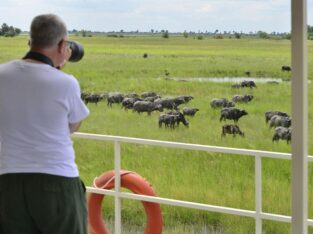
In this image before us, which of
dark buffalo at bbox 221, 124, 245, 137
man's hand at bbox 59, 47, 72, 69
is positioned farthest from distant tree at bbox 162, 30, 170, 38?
man's hand at bbox 59, 47, 72, 69

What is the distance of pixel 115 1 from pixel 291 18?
2.50 meters

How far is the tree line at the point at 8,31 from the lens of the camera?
401 cm

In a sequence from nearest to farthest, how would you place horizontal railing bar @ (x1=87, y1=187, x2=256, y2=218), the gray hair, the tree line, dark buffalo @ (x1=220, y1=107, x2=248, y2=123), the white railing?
the gray hair
the white railing
horizontal railing bar @ (x1=87, y1=187, x2=256, y2=218)
the tree line
dark buffalo @ (x1=220, y1=107, x2=248, y2=123)

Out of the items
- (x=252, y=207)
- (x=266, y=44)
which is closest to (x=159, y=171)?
(x=252, y=207)

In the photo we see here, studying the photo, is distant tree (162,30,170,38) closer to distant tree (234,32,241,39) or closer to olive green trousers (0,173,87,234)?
distant tree (234,32,241,39)

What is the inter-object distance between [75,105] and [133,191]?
1666mm

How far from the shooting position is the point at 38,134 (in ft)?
6.42

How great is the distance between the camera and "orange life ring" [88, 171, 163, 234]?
351cm

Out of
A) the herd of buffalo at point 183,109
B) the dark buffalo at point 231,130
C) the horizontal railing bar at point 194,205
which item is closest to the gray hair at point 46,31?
the horizontal railing bar at point 194,205

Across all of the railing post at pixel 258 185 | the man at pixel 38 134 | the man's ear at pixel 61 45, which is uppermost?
the man's ear at pixel 61 45

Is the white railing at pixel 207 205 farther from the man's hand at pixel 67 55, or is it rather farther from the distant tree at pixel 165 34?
the distant tree at pixel 165 34

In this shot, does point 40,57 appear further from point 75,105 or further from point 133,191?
point 133,191

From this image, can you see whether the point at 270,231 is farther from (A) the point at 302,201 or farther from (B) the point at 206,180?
(A) the point at 302,201

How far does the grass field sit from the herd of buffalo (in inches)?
1.4
